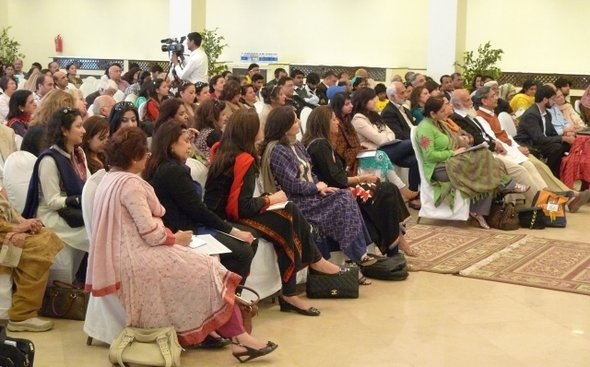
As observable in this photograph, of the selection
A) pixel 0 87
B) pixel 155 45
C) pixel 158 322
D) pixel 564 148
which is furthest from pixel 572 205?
pixel 155 45

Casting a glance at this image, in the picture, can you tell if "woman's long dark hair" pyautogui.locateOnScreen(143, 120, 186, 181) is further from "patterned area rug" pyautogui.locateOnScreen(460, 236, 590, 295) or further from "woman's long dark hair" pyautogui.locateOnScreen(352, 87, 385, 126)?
"woman's long dark hair" pyautogui.locateOnScreen(352, 87, 385, 126)

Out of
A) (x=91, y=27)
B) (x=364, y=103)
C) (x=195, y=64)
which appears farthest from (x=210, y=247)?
(x=91, y=27)

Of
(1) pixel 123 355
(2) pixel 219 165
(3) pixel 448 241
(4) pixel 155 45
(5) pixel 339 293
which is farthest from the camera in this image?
(4) pixel 155 45

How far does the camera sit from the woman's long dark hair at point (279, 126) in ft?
18.7

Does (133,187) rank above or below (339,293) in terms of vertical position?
above

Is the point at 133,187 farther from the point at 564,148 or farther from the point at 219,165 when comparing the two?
the point at 564,148

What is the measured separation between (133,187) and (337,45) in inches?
563

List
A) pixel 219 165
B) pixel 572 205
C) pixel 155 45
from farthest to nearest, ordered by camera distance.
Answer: pixel 155 45, pixel 572 205, pixel 219 165

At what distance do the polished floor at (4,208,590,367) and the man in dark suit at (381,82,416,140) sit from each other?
9.94ft

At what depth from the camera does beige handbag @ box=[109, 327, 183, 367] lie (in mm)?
4219

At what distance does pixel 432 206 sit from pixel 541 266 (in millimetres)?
1581

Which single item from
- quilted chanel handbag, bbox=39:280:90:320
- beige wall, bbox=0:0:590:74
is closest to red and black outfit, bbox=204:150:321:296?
quilted chanel handbag, bbox=39:280:90:320

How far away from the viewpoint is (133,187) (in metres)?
4.27

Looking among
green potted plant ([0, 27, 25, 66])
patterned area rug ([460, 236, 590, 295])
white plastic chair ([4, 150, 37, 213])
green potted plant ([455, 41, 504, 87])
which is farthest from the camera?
green potted plant ([0, 27, 25, 66])
